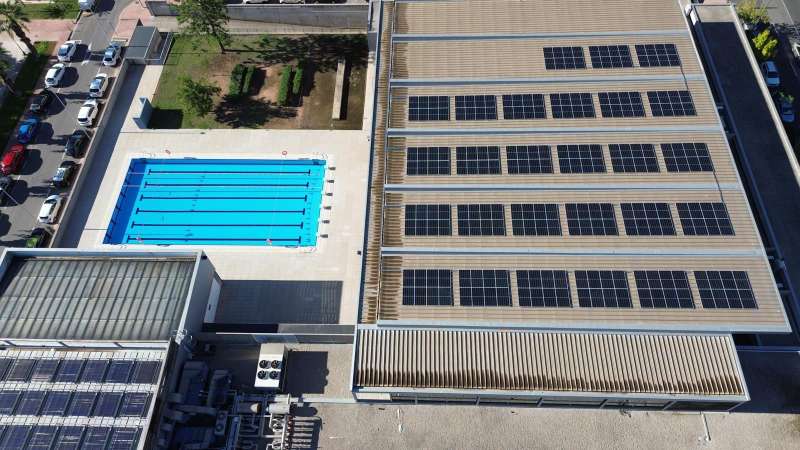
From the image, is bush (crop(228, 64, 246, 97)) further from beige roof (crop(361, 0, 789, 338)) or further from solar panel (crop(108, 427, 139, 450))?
solar panel (crop(108, 427, 139, 450))

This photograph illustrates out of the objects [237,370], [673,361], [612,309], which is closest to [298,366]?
[237,370]

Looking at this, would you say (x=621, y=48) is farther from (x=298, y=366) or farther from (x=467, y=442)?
(x=298, y=366)

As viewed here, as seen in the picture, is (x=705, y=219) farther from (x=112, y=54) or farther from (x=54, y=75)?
(x=54, y=75)

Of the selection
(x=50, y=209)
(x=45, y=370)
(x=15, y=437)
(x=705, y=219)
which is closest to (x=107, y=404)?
(x=45, y=370)

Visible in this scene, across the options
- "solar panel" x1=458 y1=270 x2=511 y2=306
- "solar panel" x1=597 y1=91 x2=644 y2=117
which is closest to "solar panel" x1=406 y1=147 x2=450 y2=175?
"solar panel" x1=458 y1=270 x2=511 y2=306

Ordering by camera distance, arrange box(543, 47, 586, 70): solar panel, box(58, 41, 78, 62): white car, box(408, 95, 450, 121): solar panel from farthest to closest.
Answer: box(58, 41, 78, 62): white car
box(543, 47, 586, 70): solar panel
box(408, 95, 450, 121): solar panel

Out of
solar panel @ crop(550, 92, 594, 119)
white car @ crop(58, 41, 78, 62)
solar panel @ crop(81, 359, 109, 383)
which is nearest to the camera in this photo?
solar panel @ crop(81, 359, 109, 383)
